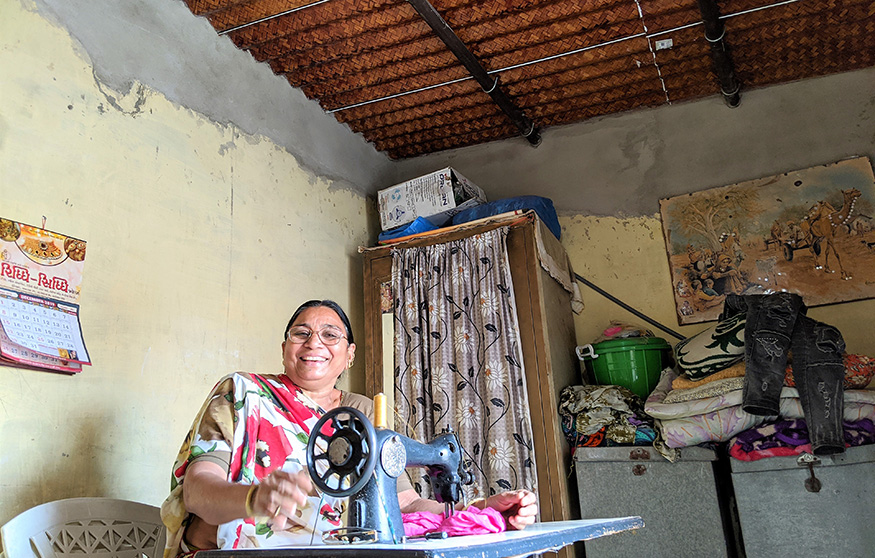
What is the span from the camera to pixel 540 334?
338 cm

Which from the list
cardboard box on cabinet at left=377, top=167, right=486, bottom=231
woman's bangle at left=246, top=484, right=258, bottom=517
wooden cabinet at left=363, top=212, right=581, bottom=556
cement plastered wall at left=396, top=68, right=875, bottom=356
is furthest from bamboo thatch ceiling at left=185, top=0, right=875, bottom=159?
woman's bangle at left=246, top=484, right=258, bottom=517

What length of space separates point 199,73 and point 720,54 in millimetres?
2693

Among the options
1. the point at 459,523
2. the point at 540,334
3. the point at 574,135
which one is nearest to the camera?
the point at 459,523

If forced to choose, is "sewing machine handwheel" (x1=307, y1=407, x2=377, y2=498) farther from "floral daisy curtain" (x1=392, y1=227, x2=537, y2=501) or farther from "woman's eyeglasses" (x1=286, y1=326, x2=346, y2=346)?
"floral daisy curtain" (x1=392, y1=227, x2=537, y2=501)

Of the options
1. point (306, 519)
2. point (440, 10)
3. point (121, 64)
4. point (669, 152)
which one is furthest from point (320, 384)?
point (669, 152)

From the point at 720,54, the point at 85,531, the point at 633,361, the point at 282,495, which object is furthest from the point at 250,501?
the point at 720,54

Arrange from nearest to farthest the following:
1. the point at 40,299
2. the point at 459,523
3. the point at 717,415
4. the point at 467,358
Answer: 1. the point at 459,523
2. the point at 40,299
3. the point at 717,415
4. the point at 467,358

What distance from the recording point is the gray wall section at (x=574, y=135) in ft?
9.80

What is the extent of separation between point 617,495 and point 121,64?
290 cm

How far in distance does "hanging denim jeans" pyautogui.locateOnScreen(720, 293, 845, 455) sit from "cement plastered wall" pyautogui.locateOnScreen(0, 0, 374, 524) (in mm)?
2222

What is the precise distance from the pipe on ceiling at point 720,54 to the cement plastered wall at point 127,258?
2.33 metres

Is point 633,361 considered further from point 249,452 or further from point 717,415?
point 249,452

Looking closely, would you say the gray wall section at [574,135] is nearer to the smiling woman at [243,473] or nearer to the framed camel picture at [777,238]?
the framed camel picture at [777,238]

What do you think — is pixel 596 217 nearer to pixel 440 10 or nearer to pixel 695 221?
pixel 695 221
